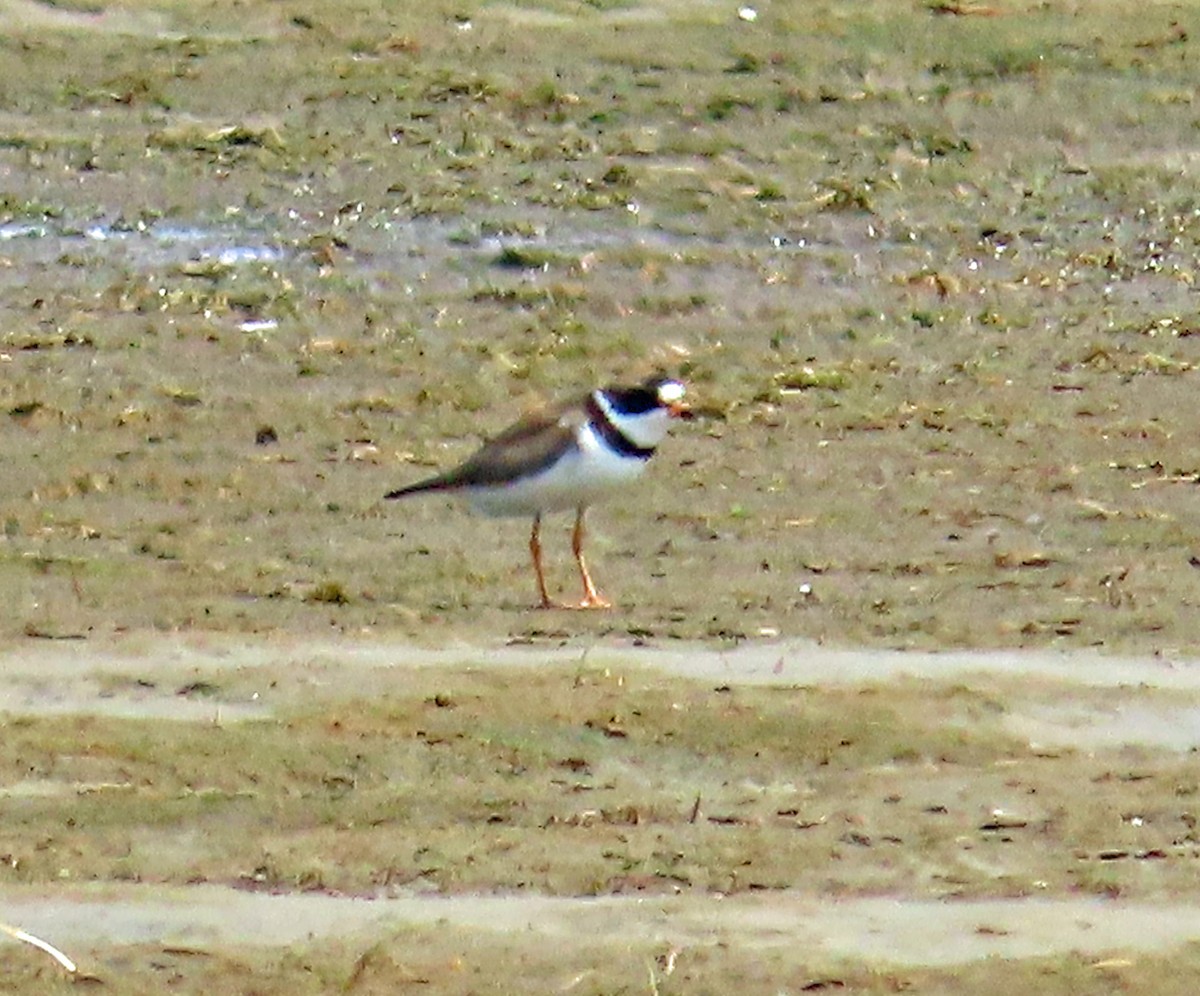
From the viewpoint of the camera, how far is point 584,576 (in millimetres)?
9047

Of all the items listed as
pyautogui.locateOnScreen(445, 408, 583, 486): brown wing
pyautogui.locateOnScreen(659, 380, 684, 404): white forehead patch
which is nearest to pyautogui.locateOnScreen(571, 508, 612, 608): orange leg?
pyautogui.locateOnScreen(445, 408, 583, 486): brown wing

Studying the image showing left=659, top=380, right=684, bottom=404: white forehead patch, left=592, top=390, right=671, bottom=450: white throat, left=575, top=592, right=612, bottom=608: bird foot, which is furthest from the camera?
left=659, top=380, right=684, bottom=404: white forehead patch

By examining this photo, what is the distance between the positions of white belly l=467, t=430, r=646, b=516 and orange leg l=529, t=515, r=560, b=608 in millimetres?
73

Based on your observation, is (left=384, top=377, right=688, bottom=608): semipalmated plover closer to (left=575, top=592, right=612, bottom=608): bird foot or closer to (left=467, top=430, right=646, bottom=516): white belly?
(left=467, top=430, right=646, bottom=516): white belly

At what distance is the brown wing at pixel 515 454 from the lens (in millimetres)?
9516

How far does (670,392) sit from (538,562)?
3.28 feet

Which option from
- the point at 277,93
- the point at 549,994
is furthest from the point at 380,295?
the point at 549,994

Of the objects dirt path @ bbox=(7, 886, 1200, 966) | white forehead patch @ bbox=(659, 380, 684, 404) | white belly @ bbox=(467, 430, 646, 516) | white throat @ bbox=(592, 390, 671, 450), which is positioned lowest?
dirt path @ bbox=(7, 886, 1200, 966)

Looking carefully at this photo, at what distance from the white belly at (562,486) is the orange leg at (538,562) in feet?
0.24

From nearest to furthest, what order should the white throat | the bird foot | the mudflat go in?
the mudflat, the bird foot, the white throat

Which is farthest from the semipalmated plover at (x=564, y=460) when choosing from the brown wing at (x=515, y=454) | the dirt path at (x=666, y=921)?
the dirt path at (x=666, y=921)

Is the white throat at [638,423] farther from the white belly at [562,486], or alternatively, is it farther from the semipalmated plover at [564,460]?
the white belly at [562,486]

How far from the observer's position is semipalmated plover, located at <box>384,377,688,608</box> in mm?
9516

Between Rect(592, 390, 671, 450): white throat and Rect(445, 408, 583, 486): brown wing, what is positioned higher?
Rect(592, 390, 671, 450): white throat
